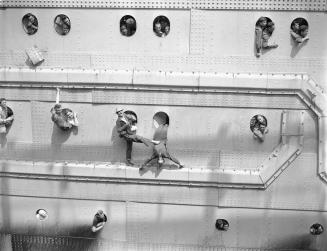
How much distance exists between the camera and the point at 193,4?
324 inches

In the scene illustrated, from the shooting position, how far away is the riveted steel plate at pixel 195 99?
8.38m

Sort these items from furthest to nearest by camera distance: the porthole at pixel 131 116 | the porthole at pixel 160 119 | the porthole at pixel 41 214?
the porthole at pixel 41 214 → the porthole at pixel 160 119 → the porthole at pixel 131 116

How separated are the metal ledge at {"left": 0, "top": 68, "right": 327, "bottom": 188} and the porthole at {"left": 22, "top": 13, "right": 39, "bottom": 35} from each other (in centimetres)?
82

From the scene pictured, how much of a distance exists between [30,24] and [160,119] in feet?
11.0

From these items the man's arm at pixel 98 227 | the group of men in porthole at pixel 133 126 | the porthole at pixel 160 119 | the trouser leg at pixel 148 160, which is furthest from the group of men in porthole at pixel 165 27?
the man's arm at pixel 98 227

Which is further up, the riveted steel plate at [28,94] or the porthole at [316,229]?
the riveted steel plate at [28,94]

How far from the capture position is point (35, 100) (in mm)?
8859

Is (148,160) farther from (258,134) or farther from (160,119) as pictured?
(258,134)

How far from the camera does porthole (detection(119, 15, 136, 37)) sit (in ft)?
27.5

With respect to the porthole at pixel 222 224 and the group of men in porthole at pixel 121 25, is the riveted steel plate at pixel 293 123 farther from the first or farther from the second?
the group of men in porthole at pixel 121 25

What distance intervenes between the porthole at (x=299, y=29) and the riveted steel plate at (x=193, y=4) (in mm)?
231

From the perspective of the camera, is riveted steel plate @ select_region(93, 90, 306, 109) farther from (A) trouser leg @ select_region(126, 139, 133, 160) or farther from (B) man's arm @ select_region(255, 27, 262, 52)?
(B) man's arm @ select_region(255, 27, 262, 52)

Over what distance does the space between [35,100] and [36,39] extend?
1285 millimetres

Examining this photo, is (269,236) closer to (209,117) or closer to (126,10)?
(209,117)
